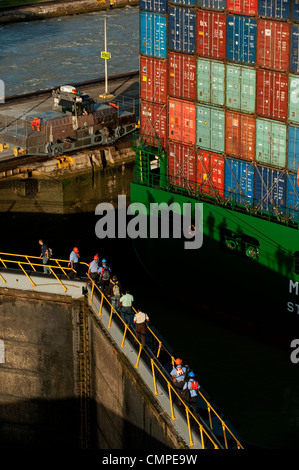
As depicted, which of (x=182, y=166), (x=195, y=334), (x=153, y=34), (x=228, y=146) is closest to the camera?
(x=228, y=146)

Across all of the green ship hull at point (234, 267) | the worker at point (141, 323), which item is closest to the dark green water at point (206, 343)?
the green ship hull at point (234, 267)

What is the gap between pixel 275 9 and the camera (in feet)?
169

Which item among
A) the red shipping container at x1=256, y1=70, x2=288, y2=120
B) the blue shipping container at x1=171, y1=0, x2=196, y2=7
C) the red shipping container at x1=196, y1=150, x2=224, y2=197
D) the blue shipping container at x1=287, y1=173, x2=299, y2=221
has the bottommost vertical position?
the blue shipping container at x1=287, y1=173, x2=299, y2=221

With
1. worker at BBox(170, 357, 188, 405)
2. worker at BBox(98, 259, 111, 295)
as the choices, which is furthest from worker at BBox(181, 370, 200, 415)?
worker at BBox(98, 259, 111, 295)

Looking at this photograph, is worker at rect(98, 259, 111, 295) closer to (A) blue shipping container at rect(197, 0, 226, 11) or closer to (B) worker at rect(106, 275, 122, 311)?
(B) worker at rect(106, 275, 122, 311)

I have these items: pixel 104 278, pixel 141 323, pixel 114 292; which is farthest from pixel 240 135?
pixel 141 323

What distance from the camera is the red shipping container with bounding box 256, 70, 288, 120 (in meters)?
52.6

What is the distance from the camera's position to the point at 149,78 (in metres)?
59.5

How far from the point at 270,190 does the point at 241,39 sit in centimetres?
820

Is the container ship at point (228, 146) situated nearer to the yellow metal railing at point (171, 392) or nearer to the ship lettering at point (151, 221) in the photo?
the ship lettering at point (151, 221)

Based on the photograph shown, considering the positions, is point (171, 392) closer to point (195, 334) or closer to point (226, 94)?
point (195, 334)

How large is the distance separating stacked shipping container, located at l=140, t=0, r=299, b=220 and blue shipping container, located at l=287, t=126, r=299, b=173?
0.05 meters

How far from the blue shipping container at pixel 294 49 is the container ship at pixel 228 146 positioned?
0.18 feet

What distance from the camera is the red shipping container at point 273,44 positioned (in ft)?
170
